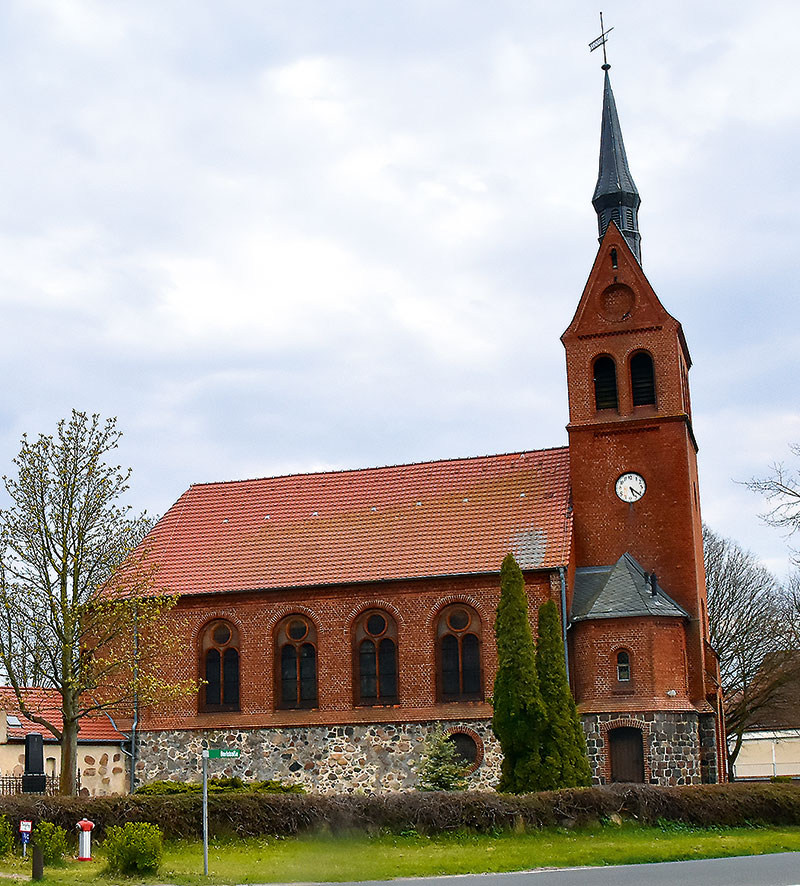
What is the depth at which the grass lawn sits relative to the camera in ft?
69.3

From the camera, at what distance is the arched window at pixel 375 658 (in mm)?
38312

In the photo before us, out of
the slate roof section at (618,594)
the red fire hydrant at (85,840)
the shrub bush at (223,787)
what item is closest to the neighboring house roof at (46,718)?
the shrub bush at (223,787)

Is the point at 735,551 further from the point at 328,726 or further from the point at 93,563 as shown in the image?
the point at 93,563

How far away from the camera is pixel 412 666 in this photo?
37844 millimetres

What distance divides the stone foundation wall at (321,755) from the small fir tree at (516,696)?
16.7 ft

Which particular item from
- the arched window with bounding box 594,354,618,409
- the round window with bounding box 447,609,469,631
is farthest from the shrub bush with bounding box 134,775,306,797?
the arched window with bounding box 594,354,618,409

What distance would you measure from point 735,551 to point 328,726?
25925 millimetres

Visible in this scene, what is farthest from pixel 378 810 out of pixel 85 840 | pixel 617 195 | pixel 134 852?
pixel 617 195

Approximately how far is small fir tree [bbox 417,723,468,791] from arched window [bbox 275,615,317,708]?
469 centimetres

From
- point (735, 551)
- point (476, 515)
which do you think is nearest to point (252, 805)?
point (476, 515)

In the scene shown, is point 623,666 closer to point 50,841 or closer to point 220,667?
point 220,667

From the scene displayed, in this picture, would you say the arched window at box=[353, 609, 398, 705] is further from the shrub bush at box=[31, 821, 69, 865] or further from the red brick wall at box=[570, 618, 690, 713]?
the shrub bush at box=[31, 821, 69, 865]

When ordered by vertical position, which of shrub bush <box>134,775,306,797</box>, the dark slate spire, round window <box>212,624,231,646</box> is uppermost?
the dark slate spire

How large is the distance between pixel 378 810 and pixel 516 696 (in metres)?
6.71
